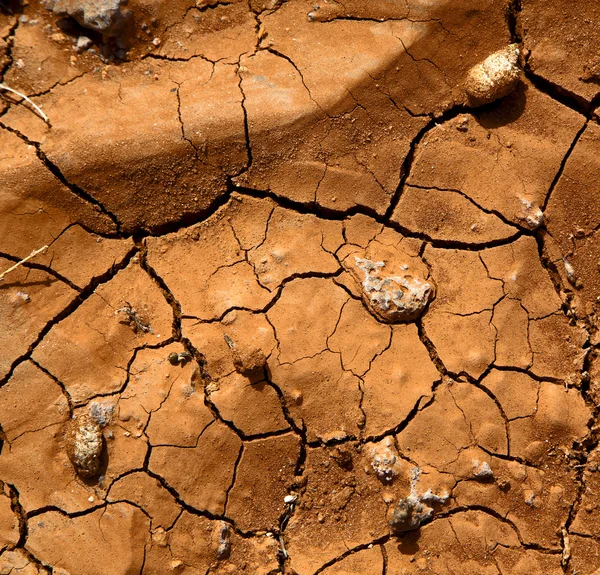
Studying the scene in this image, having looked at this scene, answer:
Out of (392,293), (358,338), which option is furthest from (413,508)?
(392,293)

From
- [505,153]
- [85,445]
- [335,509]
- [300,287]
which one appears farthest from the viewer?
[505,153]

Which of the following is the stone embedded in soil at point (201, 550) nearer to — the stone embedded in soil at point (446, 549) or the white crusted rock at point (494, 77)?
the stone embedded in soil at point (446, 549)

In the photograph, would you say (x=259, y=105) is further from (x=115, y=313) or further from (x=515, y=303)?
(x=515, y=303)

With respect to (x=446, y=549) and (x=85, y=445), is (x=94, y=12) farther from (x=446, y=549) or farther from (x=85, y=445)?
(x=446, y=549)

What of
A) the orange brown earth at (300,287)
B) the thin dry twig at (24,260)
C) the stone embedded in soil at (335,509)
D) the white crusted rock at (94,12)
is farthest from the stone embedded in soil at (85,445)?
the white crusted rock at (94,12)

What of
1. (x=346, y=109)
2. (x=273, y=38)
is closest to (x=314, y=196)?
(x=346, y=109)

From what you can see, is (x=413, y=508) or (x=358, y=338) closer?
(x=413, y=508)

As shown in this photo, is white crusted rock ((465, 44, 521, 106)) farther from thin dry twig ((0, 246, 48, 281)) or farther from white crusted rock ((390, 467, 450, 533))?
Result: thin dry twig ((0, 246, 48, 281))
